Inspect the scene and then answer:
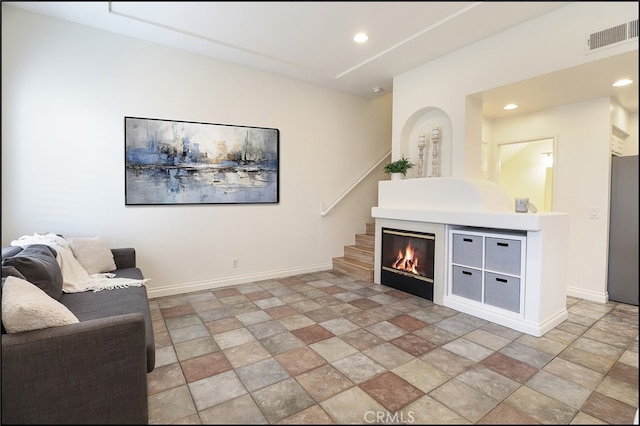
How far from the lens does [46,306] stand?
1429mm

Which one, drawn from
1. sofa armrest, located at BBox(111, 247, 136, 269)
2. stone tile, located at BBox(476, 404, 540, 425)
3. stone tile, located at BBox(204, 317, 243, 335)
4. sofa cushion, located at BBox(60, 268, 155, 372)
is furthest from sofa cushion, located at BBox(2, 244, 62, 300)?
stone tile, located at BBox(476, 404, 540, 425)

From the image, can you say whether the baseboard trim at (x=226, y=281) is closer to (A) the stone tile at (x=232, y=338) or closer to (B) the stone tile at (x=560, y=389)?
(A) the stone tile at (x=232, y=338)

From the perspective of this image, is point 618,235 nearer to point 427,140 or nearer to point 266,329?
point 427,140

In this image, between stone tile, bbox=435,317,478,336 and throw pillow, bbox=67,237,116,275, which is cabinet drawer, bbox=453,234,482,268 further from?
throw pillow, bbox=67,237,116,275

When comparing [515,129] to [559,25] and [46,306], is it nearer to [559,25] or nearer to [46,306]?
[559,25]

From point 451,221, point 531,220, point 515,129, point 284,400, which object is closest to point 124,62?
point 284,400

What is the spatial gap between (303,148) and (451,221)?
2.32 metres

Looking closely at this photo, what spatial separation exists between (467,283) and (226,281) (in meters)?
2.90

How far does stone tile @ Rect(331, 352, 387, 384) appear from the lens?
205 cm

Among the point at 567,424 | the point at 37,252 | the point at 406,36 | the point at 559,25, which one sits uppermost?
the point at 559,25

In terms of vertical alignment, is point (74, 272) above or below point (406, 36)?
below

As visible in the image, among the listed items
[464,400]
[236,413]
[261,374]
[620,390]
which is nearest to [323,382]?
[261,374]

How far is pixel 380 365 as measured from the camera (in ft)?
7.18

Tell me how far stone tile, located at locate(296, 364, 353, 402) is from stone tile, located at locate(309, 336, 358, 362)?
0.15 metres
